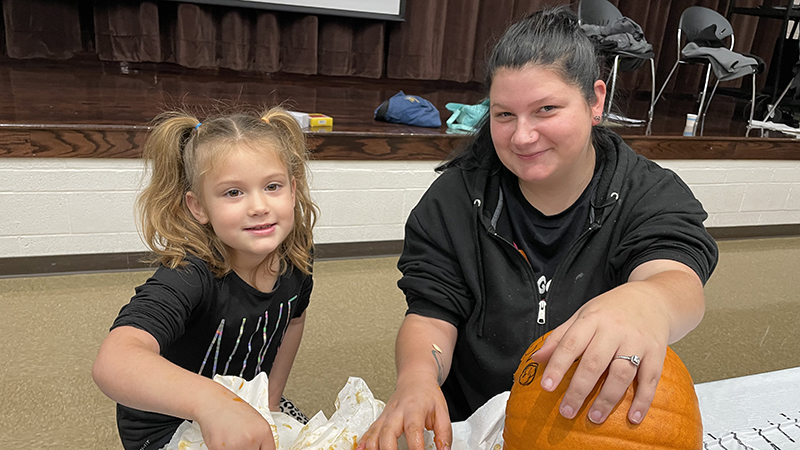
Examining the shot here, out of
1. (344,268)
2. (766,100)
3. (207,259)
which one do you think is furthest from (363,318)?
(766,100)

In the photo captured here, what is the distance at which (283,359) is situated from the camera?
1.35m

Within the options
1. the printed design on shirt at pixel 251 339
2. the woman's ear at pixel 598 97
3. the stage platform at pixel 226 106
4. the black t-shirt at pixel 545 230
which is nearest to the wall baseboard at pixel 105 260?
the stage platform at pixel 226 106

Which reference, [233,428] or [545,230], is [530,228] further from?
[233,428]

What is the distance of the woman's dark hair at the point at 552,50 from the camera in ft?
3.16

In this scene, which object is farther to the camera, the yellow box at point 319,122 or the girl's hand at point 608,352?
the yellow box at point 319,122

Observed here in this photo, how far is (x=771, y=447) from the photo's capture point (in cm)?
78

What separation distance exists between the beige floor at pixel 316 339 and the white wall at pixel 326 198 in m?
0.15

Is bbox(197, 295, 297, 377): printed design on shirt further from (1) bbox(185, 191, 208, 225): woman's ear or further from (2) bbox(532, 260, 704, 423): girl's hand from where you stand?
(2) bbox(532, 260, 704, 423): girl's hand

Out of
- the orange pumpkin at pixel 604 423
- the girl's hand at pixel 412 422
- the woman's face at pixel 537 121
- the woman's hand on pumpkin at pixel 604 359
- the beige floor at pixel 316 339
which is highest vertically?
the woman's face at pixel 537 121

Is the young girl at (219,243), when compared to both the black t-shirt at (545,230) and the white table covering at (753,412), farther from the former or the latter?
the white table covering at (753,412)

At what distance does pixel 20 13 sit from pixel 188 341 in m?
3.49

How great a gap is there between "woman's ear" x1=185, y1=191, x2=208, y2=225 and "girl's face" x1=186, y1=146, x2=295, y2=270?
0.07 ft

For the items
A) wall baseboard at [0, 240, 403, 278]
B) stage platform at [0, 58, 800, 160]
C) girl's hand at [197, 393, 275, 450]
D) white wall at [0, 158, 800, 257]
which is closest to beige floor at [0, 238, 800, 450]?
wall baseboard at [0, 240, 403, 278]

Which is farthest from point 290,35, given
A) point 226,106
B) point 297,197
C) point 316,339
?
point 297,197
